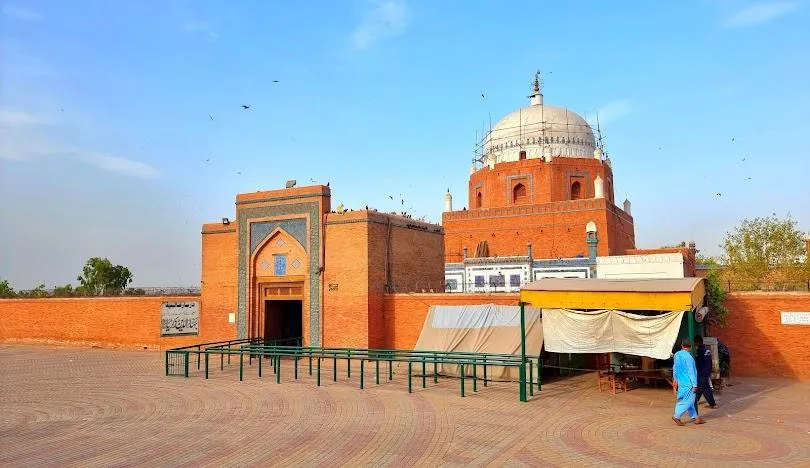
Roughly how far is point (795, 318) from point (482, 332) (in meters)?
8.35

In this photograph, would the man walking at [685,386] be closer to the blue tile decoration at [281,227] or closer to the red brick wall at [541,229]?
the blue tile decoration at [281,227]

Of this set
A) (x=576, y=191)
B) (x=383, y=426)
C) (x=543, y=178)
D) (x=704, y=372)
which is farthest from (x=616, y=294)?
(x=576, y=191)

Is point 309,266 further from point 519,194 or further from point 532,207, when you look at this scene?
point 519,194

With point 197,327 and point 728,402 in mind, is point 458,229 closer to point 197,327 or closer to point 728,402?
point 197,327

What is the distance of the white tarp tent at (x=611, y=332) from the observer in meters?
12.3

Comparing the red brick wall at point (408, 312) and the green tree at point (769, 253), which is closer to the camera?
the red brick wall at point (408, 312)

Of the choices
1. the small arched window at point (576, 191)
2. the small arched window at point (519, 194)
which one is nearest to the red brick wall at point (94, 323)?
the small arched window at point (519, 194)

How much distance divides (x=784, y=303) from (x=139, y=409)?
54.1ft

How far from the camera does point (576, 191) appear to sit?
39938 millimetres

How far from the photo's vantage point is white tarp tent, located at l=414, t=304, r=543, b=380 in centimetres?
1569

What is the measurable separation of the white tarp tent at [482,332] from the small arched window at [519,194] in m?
23.9

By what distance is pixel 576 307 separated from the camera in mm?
12992

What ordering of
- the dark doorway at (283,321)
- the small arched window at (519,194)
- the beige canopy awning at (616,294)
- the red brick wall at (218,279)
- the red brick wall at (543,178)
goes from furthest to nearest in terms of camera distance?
the small arched window at (519,194), the red brick wall at (543,178), the red brick wall at (218,279), the dark doorway at (283,321), the beige canopy awning at (616,294)

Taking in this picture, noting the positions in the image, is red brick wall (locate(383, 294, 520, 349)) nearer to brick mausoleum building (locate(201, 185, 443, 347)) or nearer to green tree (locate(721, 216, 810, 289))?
brick mausoleum building (locate(201, 185, 443, 347))
